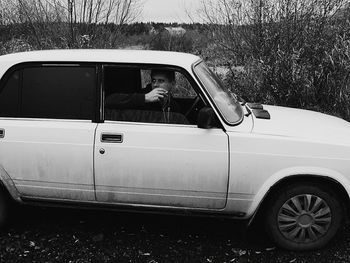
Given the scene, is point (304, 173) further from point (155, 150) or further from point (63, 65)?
point (63, 65)

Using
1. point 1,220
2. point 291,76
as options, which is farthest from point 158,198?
point 291,76

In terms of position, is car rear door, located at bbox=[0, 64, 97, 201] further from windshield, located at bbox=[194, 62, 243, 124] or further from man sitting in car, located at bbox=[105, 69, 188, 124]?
windshield, located at bbox=[194, 62, 243, 124]

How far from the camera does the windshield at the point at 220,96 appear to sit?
368cm

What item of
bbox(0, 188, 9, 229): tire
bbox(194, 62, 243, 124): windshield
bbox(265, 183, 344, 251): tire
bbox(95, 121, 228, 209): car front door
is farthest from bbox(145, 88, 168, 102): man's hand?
bbox(0, 188, 9, 229): tire

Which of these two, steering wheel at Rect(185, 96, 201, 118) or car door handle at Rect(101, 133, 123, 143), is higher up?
steering wheel at Rect(185, 96, 201, 118)

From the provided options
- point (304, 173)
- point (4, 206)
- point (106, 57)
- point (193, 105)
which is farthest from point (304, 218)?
point (4, 206)

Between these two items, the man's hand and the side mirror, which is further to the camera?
the man's hand

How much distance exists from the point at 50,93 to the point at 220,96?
1.51 m

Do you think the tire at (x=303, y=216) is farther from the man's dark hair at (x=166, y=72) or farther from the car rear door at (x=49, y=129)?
the car rear door at (x=49, y=129)

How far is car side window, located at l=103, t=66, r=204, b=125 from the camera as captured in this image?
3.70 metres

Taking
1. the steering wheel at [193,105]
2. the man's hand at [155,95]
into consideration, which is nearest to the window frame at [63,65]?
the man's hand at [155,95]

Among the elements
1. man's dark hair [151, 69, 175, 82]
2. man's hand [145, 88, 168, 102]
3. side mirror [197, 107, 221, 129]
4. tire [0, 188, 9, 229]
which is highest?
man's dark hair [151, 69, 175, 82]

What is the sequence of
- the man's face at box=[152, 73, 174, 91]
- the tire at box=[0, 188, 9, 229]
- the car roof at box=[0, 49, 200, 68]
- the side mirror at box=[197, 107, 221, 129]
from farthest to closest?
the tire at box=[0, 188, 9, 229]
the man's face at box=[152, 73, 174, 91]
the car roof at box=[0, 49, 200, 68]
the side mirror at box=[197, 107, 221, 129]

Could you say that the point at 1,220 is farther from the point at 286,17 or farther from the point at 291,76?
the point at 286,17
